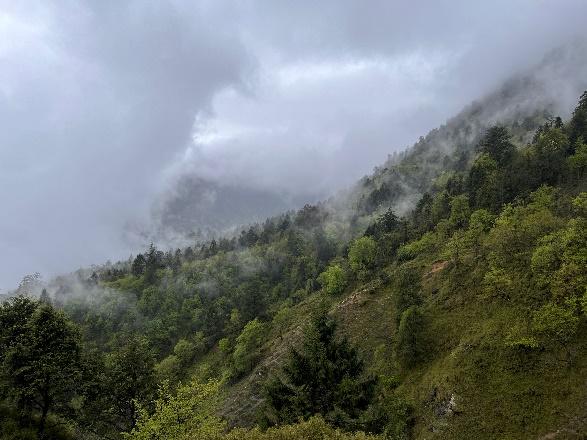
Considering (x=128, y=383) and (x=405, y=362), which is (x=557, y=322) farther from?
(x=128, y=383)

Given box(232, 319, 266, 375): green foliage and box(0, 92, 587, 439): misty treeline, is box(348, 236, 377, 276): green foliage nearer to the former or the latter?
box(0, 92, 587, 439): misty treeline

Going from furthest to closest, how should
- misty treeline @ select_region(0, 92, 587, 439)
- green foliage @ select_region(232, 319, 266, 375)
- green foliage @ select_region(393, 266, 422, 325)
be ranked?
1. green foliage @ select_region(232, 319, 266, 375)
2. green foliage @ select_region(393, 266, 422, 325)
3. misty treeline @ select_region(0, 92, 587, 439)

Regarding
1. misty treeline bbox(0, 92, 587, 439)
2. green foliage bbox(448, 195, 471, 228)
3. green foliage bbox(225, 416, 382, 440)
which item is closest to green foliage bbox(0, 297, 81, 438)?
misty treeline bbox(0, 92, 587, 439)

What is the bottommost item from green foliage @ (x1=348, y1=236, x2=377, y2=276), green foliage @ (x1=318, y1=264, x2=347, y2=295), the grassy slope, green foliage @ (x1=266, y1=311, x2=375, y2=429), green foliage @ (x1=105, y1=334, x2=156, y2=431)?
the grassy slope

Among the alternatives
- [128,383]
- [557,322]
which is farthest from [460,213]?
[128,383]

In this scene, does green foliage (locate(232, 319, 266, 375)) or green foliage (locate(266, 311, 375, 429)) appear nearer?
green foliage (locate(266, 311, 375, 429))

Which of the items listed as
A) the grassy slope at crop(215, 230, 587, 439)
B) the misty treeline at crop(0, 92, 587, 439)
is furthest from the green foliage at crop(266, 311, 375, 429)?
the grassy slope at crop(215, 230, 587, 439)

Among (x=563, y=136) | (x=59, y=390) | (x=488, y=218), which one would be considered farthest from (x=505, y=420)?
(x=563, y=136)

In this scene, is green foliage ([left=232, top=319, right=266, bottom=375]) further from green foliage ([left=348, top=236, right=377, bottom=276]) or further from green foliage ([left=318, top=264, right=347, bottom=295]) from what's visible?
green foliage ([left=348, top=236, right=377, bottom=276])

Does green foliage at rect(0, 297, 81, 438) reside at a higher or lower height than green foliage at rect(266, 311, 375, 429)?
higher

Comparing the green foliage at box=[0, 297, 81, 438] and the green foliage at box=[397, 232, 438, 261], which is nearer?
the green foliage at box=[0, 297, 81, 438]

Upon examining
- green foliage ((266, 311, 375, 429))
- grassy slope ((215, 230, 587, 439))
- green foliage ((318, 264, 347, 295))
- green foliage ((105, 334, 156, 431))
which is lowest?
grassy slope ((215, 230, 587, 439))

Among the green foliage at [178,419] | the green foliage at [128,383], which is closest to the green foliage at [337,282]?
the green foliage at [128,383]

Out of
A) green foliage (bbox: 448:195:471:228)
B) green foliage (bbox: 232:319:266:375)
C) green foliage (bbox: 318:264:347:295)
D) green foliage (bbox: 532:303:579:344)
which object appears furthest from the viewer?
green foliage (bbox: 318:264:347:295)
